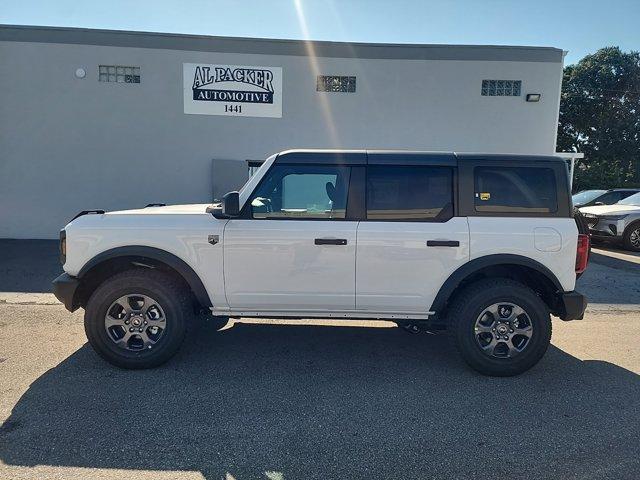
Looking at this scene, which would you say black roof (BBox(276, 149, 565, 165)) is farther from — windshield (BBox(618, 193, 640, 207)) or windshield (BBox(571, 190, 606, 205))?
windshield (BBox(571, 190, 606, 205))

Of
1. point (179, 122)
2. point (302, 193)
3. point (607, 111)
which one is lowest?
point (302, 193)

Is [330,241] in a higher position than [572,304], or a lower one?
higher

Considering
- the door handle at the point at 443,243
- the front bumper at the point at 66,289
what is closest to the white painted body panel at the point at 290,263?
the door handle at the point at 443,243

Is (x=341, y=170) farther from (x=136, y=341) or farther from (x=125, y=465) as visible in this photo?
(x=125, y=465)

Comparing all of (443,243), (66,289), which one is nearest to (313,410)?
(443,243)

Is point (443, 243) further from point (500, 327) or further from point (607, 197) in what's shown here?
point (607, 197)

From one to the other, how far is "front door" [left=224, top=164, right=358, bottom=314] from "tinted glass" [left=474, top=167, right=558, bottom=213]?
1.17 metres

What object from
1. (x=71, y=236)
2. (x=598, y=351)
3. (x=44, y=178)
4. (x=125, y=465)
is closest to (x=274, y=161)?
(x=71, y=236)

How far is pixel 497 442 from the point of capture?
2836 mm

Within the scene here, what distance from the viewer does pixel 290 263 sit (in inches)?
148

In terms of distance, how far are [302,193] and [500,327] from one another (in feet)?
6.78

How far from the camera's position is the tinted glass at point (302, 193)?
3.83 meters

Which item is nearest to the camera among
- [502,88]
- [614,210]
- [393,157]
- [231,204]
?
[231,204]

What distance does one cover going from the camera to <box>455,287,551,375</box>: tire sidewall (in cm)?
371
